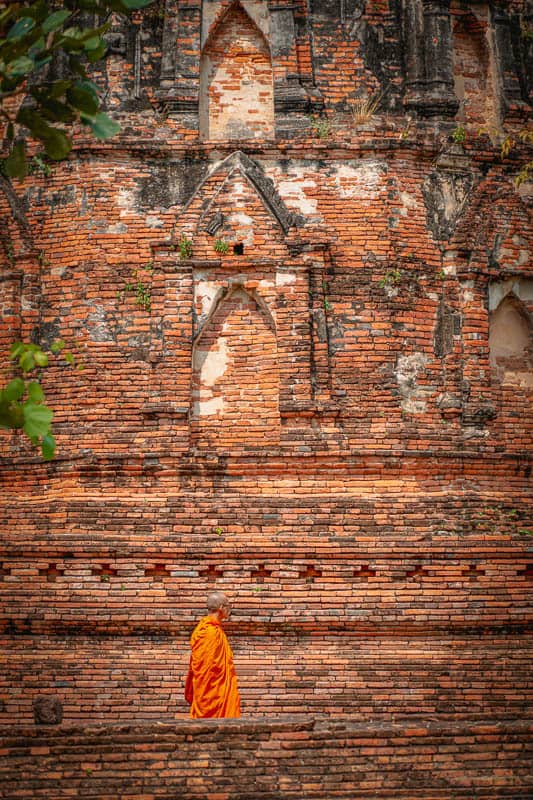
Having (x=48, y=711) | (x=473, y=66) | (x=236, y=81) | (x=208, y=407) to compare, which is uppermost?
(x=473, y=66)

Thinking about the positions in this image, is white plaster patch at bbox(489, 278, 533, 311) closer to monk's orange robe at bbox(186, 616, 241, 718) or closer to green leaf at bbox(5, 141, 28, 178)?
monk's orange robe at bbox(186, 616, 241, 718)

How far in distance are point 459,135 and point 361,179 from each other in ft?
4.36

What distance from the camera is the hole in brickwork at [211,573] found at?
13.3 meters

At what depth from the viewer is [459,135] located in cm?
1523

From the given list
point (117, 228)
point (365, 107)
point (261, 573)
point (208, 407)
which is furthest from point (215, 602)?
point (365, 107)

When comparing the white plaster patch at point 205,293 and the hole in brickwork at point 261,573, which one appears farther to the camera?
the white plaster patch at point 205,293

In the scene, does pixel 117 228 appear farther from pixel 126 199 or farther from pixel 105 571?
pixel 105 571

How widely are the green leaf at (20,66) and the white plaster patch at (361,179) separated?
25.9 ft

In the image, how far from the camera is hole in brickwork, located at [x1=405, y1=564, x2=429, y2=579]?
13.4m

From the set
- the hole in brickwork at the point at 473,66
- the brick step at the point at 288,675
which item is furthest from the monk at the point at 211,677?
the hole in brickwork at the point at 473,66

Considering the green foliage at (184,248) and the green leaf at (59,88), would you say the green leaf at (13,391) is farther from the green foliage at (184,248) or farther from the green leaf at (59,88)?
the green foliage at (184,248)

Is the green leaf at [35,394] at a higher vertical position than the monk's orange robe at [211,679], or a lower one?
higher

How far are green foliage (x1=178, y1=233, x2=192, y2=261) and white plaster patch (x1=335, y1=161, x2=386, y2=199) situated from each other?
189cm

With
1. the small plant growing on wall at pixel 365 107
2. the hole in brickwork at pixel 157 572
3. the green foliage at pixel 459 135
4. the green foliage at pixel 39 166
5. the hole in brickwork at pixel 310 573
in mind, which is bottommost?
the hole in brickwork at pixel 310 573
